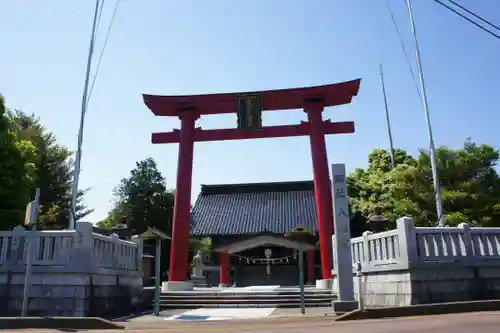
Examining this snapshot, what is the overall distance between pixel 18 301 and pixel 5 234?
5.25ft

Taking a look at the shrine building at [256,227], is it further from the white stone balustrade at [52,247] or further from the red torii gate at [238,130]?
the white stone balustrade at [52,247]

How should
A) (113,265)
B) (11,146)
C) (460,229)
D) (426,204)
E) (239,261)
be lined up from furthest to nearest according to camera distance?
(239,261), (426,204), (11,146), (113,265), (460,229)

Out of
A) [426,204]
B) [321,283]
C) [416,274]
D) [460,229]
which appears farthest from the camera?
[426,204]

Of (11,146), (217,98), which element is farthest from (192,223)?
(11,146)

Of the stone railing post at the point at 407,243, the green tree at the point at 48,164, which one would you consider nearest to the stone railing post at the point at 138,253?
the stone railing post at the point at 407,243

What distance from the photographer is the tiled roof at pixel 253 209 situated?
26031 millimetres

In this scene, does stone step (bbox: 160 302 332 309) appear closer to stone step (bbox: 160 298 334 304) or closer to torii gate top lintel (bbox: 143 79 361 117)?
stone step (bbox: 160 298 334 304)

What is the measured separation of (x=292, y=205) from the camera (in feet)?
93.4

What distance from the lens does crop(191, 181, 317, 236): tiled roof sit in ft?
85.4

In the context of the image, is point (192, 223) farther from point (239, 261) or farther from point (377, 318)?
point (377, 318)

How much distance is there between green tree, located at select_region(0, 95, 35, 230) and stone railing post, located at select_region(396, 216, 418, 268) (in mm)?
11768

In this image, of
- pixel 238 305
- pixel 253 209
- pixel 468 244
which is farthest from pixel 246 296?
pixel 253 209

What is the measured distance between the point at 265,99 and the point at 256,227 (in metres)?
11.1

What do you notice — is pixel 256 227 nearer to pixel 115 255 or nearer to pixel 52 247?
pixel 115 255
